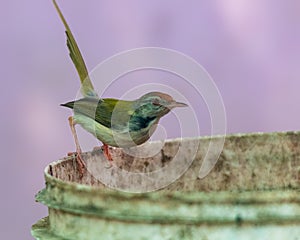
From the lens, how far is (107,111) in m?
2.64

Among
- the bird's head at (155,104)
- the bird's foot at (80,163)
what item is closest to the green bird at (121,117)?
the bird's head at (155,104)

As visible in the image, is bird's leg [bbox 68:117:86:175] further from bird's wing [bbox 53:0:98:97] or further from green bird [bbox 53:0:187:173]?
bird's wing [bbox 53:0:98:97]

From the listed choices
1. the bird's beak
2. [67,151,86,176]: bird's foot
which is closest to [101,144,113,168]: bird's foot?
[67,151,86,176]: bird's foot

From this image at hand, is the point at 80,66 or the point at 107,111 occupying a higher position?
the point at 80,66

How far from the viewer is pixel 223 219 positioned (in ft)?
5.10

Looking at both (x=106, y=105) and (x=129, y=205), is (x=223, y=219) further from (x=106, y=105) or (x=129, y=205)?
(x=106, y=105)

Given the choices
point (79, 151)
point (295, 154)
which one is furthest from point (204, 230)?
point (295, 154)

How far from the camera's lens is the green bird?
8.26 ft

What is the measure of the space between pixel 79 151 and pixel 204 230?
908 millimetres

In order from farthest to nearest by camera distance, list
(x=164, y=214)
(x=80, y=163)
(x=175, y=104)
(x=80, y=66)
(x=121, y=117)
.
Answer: (x=80, y=66), (x=121, y=117), (x=175, y=104), (x=80, y=163), (x=164, y=214)

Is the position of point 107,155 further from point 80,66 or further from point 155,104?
point 80,66

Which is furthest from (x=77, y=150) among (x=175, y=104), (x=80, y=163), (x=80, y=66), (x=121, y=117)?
(x=80, y=66)

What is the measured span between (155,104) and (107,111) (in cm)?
20

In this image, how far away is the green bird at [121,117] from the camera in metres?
2.52
